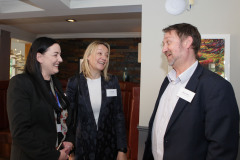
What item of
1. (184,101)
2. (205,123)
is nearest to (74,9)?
(184,101)

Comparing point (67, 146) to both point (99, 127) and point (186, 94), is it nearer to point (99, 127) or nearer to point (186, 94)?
point (99, 127)

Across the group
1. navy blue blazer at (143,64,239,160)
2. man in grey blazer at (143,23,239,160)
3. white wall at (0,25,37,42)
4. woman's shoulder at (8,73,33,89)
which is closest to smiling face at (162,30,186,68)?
man in grey blazer at (143,23,239,160)

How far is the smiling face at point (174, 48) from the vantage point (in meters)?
1.27

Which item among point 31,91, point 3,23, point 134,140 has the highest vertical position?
point 3,23

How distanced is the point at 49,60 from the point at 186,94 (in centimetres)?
101

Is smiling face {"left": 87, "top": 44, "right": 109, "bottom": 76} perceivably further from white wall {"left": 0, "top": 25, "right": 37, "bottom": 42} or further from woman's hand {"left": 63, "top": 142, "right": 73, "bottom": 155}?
white wall {"left": 0, "top": 25, "right": 37, "bottom": 42}

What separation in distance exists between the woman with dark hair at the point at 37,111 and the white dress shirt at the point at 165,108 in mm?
696

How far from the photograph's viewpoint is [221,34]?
2.03 m

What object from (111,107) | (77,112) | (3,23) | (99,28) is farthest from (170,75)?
(3,23)

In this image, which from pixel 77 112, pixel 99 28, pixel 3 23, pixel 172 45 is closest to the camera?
pixel 172 45

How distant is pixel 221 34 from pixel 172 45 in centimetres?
111

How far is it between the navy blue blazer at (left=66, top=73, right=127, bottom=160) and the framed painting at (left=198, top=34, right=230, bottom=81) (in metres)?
1.10

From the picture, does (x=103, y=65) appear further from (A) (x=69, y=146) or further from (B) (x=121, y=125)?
(A) (x=69, y=146)

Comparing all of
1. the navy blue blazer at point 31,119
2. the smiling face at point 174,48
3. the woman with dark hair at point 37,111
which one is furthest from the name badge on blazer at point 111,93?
→ the smiling face at point 174,48
